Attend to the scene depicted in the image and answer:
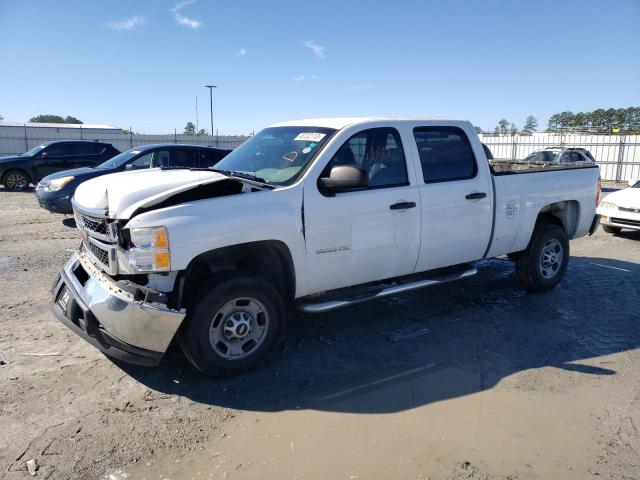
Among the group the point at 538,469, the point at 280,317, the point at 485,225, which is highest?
the point at 485,225

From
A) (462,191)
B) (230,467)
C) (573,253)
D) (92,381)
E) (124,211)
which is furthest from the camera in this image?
(573,253)

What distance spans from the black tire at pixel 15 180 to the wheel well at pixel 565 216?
16.1 metres

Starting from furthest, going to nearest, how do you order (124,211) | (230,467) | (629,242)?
(629,242)
(124,211)
(230,467)

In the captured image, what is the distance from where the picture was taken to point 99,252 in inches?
155

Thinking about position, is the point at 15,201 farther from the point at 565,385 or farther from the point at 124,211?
the point at 565,385

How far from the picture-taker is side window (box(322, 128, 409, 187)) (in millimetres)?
4438

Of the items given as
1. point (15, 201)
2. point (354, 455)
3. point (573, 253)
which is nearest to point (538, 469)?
point (354, 455)

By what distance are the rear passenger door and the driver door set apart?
6.9 inches

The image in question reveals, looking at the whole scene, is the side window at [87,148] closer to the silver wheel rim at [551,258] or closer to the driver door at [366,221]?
the driver door at [366,221]

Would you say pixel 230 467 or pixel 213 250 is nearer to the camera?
pixel 230 467

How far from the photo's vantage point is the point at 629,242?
971 cm

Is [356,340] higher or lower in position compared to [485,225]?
lower

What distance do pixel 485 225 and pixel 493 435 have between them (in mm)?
2572

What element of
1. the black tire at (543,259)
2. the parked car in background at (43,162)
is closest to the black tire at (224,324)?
the black tire at (543,259)
